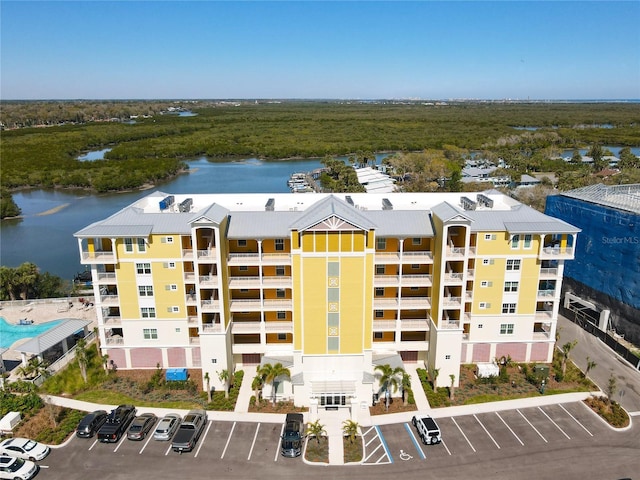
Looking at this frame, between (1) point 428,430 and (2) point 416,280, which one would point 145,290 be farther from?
(1) point 428,430

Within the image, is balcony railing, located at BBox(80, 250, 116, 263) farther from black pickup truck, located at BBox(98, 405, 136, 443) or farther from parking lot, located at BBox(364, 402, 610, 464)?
parking lot, located at BBox(364, 402, 610, 464)

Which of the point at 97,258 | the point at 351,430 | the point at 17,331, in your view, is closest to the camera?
the point at 351,430

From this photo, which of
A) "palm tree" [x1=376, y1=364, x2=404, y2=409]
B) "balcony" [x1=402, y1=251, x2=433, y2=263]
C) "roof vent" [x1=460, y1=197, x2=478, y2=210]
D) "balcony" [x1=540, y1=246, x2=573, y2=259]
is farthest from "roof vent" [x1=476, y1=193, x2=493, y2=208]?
"palm tree" [x1=376, y1=364, x2=404, y2=409]

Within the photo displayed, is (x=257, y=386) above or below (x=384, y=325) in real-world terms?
below

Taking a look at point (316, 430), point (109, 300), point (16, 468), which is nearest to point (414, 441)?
point (316, 430)

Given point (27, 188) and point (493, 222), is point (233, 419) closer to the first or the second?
point (493, 222)

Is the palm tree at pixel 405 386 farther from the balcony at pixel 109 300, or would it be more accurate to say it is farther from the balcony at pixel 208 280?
the balcony at pixel 109 300
